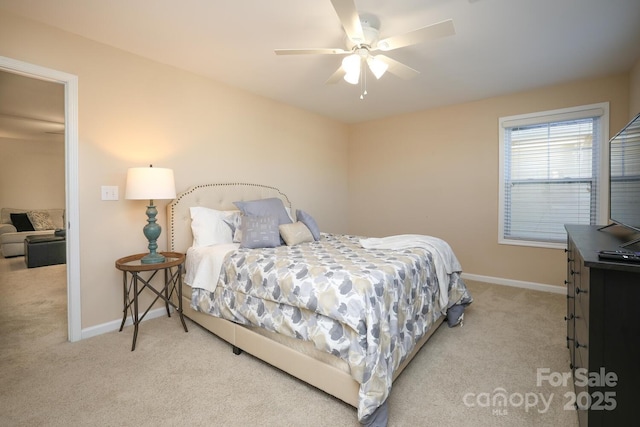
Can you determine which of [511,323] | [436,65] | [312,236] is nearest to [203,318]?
[312,236]

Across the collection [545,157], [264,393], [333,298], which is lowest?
[264,393]

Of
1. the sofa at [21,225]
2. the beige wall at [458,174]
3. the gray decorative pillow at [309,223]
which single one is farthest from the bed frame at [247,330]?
the sofa at [21,225]

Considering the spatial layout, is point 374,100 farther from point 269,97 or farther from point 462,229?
point 462,229

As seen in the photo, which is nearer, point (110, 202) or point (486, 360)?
point (486, 360)

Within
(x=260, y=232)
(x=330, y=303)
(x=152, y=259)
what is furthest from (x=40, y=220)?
(x=330, y=303)

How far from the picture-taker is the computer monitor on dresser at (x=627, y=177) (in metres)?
1.48

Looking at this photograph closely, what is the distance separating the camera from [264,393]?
A: 1.75m

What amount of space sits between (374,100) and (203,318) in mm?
3285

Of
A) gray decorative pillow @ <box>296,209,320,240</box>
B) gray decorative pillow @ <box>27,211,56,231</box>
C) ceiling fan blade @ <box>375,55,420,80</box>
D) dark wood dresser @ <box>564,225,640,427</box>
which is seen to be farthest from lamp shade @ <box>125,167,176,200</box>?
gray decorative pillow @ <box>27,211,56,231</box>

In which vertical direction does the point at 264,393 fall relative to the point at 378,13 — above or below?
below

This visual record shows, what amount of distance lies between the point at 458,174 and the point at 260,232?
2985 mm

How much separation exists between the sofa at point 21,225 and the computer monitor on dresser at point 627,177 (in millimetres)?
7670

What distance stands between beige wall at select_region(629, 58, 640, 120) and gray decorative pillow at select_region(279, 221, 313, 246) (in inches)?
130

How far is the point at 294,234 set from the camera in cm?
278
